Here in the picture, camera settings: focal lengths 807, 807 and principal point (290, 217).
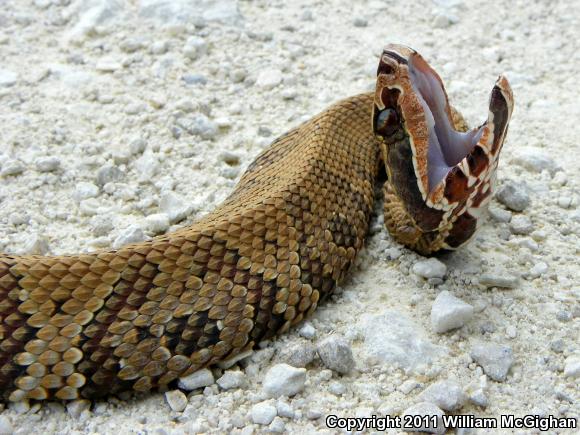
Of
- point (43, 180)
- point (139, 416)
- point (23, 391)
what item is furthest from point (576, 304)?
point (43, 180)

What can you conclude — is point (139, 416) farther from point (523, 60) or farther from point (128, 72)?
point (523, 60)

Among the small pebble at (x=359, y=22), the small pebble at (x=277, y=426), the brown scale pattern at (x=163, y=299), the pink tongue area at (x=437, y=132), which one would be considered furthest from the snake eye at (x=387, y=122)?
the small pebble at (x=359, y=22)

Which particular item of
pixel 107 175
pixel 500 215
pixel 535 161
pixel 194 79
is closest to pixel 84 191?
pixel 107 175

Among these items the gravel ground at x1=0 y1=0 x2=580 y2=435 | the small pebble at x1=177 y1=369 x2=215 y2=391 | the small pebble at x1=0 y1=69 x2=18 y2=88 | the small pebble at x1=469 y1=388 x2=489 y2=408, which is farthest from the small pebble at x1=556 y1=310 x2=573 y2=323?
the small pebble at x1=0 y1=69 x2=18 y2=88

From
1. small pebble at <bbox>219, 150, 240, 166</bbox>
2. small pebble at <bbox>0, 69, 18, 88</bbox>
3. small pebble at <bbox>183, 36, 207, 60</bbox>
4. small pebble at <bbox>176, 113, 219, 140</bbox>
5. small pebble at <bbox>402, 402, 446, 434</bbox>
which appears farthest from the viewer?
small pebble at <bbox>183, 36, 207, 60</bbox>

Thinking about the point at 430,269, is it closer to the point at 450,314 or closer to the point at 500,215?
the point at 450,314

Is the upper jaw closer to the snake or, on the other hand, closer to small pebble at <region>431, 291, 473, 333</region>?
the snake

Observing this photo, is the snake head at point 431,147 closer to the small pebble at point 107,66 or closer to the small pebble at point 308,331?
the small pebble at point 308,331

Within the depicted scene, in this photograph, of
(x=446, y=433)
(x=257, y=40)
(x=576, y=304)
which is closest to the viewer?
(x=446, y=433)
